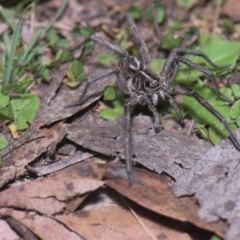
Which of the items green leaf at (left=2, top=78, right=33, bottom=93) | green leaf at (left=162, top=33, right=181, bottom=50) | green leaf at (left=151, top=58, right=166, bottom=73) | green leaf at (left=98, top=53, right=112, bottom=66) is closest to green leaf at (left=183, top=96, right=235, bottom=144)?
green leaf at (left=151, top=58, right=166, bottom=73)

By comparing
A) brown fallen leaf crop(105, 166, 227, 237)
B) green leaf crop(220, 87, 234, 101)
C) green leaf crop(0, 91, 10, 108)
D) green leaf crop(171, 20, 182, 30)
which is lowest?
brown fallen leaf crop(105, 166, 227, 237)

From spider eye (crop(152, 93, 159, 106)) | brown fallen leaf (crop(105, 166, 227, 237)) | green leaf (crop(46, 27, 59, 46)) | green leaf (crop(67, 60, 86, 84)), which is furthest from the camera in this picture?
green leaf (crop(46, 27, 59, 46))

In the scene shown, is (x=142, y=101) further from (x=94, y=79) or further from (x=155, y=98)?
(x=94, y=79)

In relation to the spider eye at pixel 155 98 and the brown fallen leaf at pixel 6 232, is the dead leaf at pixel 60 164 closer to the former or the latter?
the brown fallen leaf at pixel 6 232

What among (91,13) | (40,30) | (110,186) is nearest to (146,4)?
(91,13)

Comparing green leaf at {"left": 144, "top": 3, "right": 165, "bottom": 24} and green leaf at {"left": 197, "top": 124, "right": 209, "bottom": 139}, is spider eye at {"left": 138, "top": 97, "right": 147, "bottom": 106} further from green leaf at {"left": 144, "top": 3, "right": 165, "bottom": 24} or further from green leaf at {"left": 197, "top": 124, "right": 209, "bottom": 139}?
green leaf at {"left": 144, "top": 3, "right": 165, "bottom": 24}

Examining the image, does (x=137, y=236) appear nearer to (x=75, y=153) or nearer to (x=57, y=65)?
(x=75, y=153)
